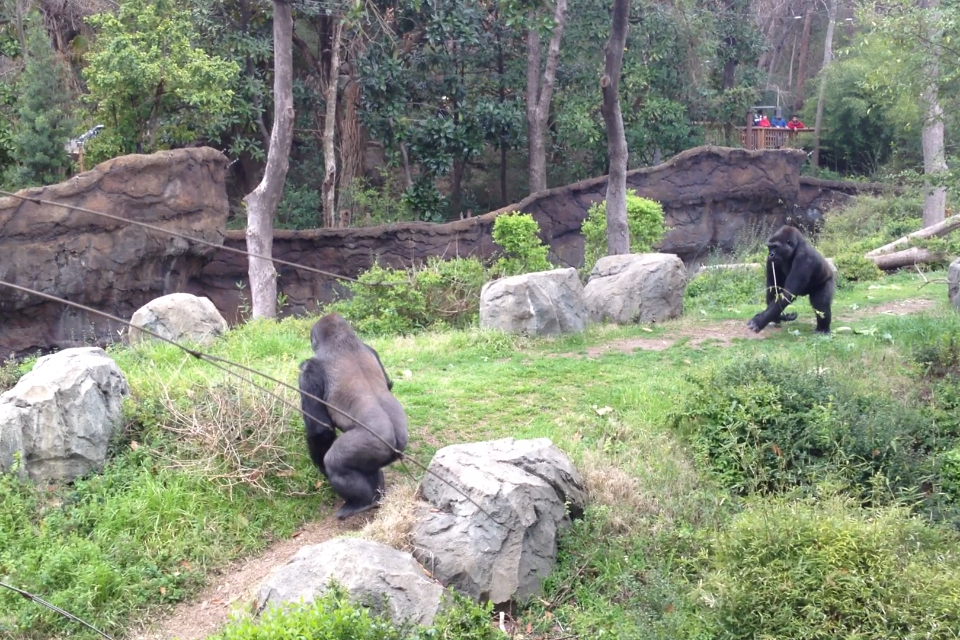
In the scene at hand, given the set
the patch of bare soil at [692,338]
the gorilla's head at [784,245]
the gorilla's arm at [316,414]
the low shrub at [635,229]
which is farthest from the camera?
the low shrub at [635,229]

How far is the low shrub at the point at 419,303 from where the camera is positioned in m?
12.5

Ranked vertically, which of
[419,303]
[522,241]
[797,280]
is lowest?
[419,303]

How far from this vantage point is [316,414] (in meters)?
6.84

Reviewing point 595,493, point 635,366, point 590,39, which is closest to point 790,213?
point 590,39

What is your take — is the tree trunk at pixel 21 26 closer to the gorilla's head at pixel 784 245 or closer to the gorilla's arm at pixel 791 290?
the gorilla's head at pixel 784 245

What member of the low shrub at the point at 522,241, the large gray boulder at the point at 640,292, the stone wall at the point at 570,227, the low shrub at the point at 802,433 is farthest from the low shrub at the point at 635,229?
the low shrub at the point at 802,433

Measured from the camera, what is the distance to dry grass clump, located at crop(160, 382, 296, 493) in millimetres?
7090

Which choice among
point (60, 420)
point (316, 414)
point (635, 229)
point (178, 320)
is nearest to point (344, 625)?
point (316, 414)

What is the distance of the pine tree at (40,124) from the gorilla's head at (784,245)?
12.0m

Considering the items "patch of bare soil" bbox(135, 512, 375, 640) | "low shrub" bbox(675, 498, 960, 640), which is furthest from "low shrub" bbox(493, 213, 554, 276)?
"low shrub" bbox(675, 498, 960, 640)

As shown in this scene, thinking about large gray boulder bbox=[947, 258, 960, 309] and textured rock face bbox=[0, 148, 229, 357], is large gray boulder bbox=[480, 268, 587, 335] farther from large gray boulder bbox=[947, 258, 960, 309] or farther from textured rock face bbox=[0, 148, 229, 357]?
textured rock face bbox=[0, 148, 229, 357]

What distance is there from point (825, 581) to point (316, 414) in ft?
11.8

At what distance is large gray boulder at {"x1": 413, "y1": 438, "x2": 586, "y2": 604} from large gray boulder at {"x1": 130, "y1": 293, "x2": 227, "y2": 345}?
5.44 m

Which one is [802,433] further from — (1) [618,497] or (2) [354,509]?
(2) [354,509]
